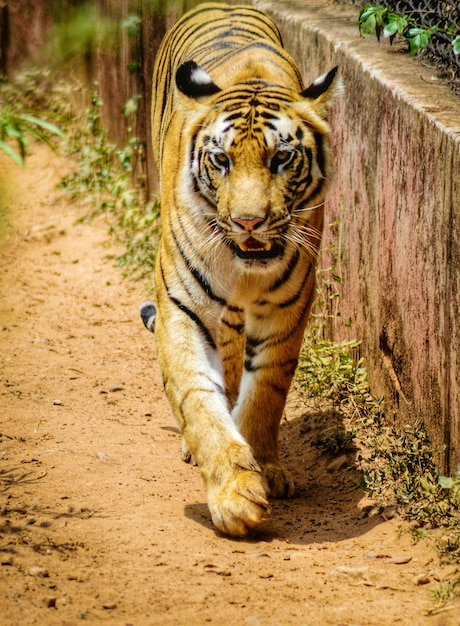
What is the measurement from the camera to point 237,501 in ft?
11.7

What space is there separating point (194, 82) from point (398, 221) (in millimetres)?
1014

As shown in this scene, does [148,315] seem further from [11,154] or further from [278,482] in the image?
[11,154]

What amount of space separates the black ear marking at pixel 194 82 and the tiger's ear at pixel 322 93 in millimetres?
376

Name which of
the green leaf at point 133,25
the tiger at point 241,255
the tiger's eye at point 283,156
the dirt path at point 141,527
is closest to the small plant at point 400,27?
the tiger at point 241,255

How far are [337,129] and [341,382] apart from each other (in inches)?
51.0

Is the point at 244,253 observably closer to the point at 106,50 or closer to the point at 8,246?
the point at 8,246

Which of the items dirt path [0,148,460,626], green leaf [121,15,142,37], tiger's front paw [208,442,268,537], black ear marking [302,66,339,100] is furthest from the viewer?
green leaf [121,15,142,37]

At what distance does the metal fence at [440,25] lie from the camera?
4312mm

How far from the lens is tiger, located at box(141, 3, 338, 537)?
12.2 feet

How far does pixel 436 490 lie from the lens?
3.74 meters

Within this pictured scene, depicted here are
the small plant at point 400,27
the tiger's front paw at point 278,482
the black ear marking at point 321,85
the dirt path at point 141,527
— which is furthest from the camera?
the small plant at point 400,27

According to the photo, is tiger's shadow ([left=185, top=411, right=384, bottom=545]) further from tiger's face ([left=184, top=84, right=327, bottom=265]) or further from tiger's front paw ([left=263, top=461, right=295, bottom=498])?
tiger's face ([left=184, top=84, right=327, bottom=265])

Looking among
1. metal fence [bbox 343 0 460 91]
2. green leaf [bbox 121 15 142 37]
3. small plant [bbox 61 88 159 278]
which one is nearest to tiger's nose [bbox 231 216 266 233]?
metal fence [bbox 343 0 460 91]

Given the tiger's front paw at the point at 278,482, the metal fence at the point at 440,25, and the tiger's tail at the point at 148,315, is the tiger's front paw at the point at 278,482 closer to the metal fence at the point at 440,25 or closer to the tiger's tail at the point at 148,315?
the tiger's tail at the point at 148,315
